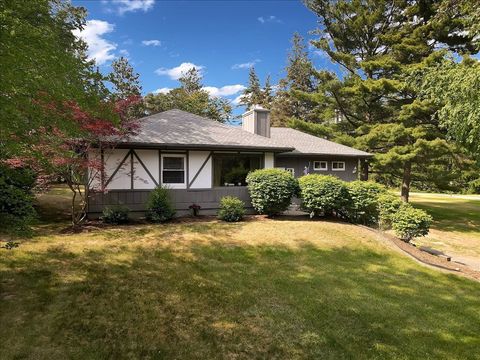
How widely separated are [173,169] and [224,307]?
834 centimetres

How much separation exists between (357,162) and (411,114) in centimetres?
423

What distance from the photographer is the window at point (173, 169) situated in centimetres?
1327

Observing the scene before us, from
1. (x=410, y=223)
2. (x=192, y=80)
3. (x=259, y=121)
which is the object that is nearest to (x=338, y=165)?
(x=259, y=121)

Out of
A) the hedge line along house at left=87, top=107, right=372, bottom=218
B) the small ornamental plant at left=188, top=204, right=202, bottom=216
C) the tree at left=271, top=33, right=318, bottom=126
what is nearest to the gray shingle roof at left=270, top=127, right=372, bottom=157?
the hedge line along house at left=87, top=107, right=372, bottom=218

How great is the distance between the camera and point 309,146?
1955 cm

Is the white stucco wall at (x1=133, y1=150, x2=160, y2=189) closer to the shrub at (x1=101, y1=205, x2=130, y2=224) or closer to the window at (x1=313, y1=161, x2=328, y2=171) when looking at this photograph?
the shrub at (x1=101, y1=205, x2=130, y2=224)

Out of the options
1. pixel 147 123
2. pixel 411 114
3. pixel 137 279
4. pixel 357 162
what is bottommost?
pixel 137 279

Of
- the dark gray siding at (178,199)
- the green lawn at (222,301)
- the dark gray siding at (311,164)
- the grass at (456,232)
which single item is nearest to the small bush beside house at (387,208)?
the grass at (456,232)

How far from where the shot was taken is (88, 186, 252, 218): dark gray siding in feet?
40.1

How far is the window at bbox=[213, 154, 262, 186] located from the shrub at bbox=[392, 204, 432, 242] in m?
6.48

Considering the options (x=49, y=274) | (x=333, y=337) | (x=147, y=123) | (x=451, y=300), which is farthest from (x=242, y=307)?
(x=147, y=123)

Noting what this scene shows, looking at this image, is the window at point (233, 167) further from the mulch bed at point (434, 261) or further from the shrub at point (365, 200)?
the mulch bed at point (434, 261)

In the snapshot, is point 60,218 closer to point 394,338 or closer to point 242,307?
point 242,307

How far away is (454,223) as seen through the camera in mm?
19484
